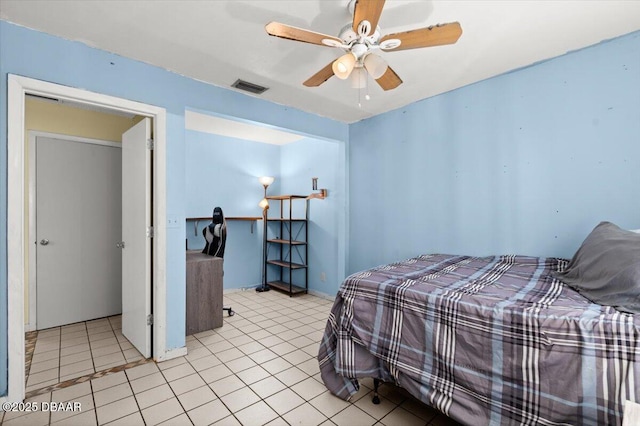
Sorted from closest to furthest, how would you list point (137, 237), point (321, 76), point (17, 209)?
point (17, 209) → point (321, 76) → point (137, 237)

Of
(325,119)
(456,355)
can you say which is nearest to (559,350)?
(456,355)

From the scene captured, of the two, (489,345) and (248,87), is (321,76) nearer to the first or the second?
(248,87)

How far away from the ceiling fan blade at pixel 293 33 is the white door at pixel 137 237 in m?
1.70

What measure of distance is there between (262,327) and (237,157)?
9.47ft

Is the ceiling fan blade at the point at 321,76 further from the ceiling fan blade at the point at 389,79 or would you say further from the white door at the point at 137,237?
the white door at the point at 137,237

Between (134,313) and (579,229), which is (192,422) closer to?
(134,313)

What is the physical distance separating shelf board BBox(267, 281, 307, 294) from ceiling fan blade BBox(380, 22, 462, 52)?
3.73 meters

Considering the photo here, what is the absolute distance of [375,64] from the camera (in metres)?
1.80

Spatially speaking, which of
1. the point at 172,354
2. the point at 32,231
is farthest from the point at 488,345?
the point at 32,231

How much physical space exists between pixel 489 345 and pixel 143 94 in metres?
3.06

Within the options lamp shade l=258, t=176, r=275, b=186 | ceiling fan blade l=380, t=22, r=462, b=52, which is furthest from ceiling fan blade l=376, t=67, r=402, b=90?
lamp shade l=258, t=176, r=275, b=186

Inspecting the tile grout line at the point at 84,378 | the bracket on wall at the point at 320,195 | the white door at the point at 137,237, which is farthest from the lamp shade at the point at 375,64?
the tile grout line at the point at 84,378

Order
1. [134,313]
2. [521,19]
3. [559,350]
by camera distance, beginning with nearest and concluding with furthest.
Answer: [559,350], [521,19], [134,313]

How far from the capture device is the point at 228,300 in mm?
4375
